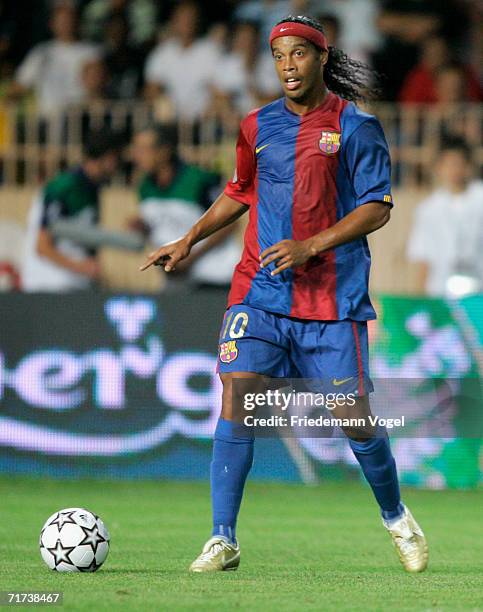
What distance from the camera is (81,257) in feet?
39.5

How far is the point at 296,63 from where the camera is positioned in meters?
6.30

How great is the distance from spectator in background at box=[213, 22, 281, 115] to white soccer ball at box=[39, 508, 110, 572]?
7.90m

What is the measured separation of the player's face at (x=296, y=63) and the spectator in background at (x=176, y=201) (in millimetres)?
5187

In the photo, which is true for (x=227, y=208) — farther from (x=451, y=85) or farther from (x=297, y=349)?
(x=451, y=85)

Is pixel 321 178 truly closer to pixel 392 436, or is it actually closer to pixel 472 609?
pixel 472 609

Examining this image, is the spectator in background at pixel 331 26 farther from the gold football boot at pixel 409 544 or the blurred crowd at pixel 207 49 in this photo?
the gold football boot at pixel 409 544

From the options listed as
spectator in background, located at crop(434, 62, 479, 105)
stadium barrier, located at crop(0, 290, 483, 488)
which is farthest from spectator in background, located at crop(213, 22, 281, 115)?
stadium barrier, located at crop(0, 290, 483, 488)

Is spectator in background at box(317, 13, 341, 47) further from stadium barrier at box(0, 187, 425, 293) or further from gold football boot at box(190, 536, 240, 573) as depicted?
gold football boot at box(190, 536, 240, 573)

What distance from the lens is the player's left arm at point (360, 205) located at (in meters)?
6.14

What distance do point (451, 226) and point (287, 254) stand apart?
19.9 feet

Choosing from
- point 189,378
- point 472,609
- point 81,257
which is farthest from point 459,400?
point 472,609

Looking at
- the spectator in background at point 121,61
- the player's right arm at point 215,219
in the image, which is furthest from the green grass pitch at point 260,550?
the spectator in background at point 121,61

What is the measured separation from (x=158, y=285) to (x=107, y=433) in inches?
103
